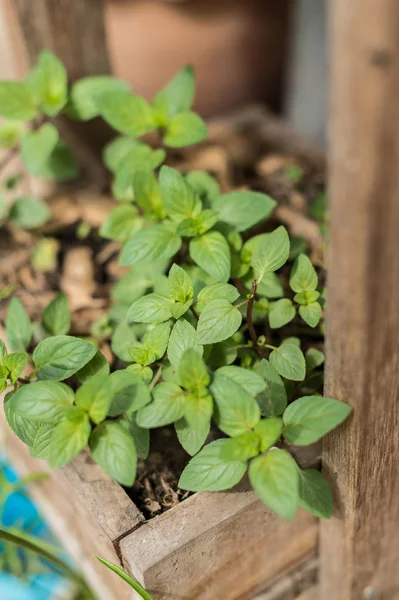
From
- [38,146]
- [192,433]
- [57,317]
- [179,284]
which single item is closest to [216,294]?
[179,284]

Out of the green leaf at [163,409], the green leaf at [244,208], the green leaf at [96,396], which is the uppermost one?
the green leaf at [244,208]

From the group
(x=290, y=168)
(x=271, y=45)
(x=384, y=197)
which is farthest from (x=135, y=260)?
(x=271, y=45)

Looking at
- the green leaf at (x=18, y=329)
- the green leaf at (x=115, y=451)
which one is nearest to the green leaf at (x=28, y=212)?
the green leaf at (x=18, y=329)

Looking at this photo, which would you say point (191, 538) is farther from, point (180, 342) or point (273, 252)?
point (273, 252)

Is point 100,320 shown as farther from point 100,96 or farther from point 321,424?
point 321,424

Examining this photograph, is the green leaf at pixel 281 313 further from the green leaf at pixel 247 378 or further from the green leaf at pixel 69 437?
the green leaf at pixel 69 437

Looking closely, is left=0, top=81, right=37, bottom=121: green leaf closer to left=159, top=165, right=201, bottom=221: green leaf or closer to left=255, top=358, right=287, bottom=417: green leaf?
left=159, top=165, right=201, bottom=221: green leaf
